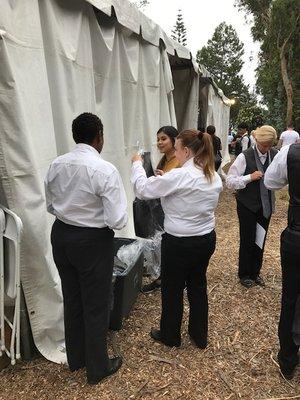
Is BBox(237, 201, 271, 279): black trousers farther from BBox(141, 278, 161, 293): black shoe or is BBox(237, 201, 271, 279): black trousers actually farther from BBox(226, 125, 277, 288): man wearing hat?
BBox(141, 278, 161, 293): black shoe

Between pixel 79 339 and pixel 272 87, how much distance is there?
88.6 ft

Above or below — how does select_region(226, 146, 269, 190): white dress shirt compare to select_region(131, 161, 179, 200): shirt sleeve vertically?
below

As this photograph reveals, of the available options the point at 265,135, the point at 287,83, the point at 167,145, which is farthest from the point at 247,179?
the point at 287,83

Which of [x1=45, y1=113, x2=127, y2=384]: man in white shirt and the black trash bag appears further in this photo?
the black trash bag

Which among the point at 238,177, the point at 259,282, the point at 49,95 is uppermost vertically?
the point at 49,95

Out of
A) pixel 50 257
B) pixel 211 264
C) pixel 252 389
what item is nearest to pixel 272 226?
pixel 211 264

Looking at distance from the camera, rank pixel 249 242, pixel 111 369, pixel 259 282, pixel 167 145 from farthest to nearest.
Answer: pixel 259 282
pixel 249 242
pixel 167 145
pixel 111 369

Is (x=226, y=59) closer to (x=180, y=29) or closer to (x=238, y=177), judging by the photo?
(x=180, y=29)

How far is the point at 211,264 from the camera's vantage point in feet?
16.5

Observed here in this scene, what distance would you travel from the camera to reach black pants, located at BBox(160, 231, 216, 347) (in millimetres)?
2826

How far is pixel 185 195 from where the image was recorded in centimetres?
274

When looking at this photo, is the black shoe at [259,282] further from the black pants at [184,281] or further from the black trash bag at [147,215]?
the black pants at [184,281]

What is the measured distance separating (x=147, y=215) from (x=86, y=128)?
1.72 meters

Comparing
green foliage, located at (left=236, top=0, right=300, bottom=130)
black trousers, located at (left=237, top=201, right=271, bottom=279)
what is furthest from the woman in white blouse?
green foliage, located at (left=236, top=0, right=300, bottom=130)
